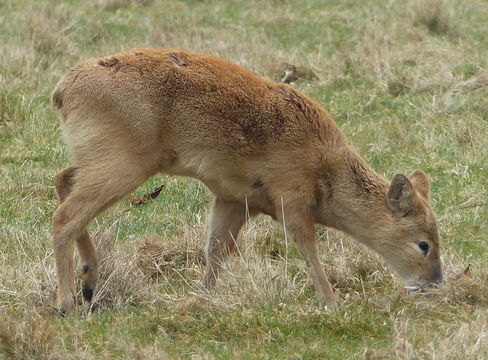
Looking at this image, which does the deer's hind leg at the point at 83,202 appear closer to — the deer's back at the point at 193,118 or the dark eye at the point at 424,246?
the deer's back at the point at 193,118

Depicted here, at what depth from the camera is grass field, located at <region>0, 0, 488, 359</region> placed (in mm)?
6289

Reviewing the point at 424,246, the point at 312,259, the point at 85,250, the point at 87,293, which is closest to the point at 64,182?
the point at 85,250

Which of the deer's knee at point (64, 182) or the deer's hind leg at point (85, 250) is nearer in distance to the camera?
the deer's hind leg at point (85, 250)

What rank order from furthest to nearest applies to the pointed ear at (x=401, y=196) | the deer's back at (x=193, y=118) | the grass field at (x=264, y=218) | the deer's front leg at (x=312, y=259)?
1. the pointed ear at (x=401, y=196)
2. the deer's front leg at (x=312, y=259)
3. the deer's back at (x=193, y=118)
4. the grass field at (x=264, y=218)

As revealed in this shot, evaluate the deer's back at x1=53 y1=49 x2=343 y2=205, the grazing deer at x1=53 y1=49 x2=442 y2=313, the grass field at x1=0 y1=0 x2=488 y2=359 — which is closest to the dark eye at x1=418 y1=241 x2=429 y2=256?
the grazing deer at x1=53 y1=49 x2=442 y2=313

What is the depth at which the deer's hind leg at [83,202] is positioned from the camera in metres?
6.80

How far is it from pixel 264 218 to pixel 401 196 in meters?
1.63

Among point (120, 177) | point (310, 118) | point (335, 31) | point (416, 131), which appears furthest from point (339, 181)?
point (335, 31)

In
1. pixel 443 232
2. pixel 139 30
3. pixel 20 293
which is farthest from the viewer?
pixel 139 30

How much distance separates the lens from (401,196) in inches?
286

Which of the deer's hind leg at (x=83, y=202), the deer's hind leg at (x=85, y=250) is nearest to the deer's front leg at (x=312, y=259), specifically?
the deer's hind leg at (x=83, y=202)

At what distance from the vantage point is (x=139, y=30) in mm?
15570

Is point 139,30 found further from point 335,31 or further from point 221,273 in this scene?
point 221,273

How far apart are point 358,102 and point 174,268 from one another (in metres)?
4.84
